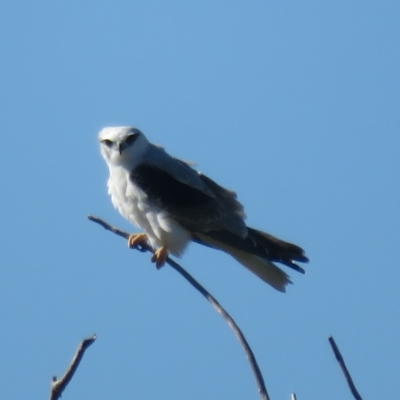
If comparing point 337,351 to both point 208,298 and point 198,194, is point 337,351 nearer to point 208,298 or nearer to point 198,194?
point 208,298

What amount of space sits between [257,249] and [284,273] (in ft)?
0.81

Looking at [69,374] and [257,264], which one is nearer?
[69,374]

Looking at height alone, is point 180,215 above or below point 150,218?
above

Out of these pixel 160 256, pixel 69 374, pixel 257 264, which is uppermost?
pixel 257 264

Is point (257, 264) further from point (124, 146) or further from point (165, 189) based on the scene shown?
point (124, 146)

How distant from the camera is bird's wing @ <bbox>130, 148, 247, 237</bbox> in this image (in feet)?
19.2

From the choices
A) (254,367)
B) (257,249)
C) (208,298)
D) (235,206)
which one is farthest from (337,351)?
(235,206)

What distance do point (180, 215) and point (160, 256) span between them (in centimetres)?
30

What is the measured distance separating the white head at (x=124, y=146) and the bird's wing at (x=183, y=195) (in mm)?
97

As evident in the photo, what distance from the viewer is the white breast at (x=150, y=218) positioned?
5805 mm

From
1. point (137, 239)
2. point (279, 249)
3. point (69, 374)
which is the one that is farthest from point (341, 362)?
point (137, 239)

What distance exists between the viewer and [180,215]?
587cm

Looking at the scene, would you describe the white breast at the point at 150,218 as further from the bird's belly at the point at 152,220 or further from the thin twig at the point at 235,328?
the thin twig at the point at 235,328

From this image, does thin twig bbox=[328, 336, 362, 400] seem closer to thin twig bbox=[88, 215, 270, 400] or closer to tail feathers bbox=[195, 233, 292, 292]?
thin twig bbox=[88, 215, 270, 400]
